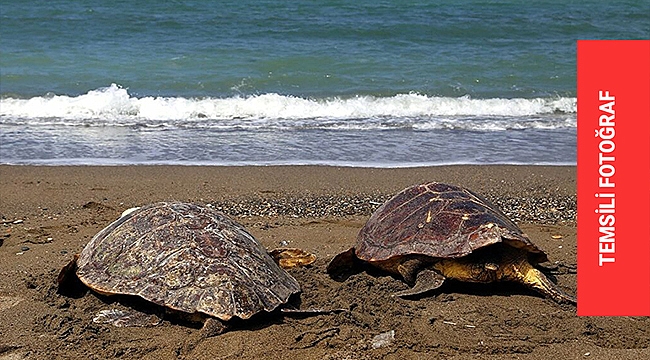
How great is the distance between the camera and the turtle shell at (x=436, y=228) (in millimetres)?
4793

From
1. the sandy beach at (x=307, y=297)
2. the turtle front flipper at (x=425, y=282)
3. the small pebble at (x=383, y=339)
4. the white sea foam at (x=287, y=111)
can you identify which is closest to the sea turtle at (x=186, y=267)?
the sandy beach at (x=307, y=297)

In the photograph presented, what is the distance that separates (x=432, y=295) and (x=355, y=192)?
2816mm

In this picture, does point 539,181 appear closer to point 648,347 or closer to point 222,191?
point 222,191

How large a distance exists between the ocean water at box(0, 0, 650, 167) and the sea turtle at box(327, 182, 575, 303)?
381 centimetres

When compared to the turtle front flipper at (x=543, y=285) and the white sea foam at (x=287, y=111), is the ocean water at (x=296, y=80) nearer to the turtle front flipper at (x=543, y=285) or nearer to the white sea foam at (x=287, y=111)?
the white sea foam at (x=287, y=111)

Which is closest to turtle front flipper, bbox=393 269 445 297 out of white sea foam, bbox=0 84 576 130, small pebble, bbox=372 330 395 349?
small pebble, bbox=372 330 395 349

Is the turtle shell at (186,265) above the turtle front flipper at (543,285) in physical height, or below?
above

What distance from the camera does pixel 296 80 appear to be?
1609cm

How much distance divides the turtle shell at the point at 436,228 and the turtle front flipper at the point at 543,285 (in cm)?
15

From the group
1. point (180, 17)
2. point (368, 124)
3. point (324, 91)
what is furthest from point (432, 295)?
point (180, 17)

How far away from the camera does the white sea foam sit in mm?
11812

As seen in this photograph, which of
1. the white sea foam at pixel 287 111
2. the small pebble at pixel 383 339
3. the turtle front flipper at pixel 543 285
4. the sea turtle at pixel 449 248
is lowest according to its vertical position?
the small pebble at pixel 383 339

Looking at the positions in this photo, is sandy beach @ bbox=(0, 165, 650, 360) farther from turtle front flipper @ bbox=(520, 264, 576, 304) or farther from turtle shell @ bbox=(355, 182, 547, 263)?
turtle shell @ bbox=(355, 182, 547, 263)

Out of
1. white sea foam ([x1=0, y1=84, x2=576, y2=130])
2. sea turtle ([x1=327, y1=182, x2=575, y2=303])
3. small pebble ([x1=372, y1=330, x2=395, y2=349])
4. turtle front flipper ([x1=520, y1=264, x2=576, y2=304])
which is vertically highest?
white sea foam ([x1=0, y1=84, x2=576, y2=130])
